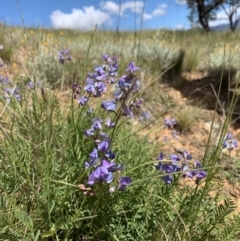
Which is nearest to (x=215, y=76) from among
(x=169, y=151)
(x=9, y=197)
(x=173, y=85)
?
(x=173, y=85)

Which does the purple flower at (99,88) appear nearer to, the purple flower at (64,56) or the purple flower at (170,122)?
the purple flower at (64,56)

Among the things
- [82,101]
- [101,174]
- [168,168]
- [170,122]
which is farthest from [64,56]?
[101,174]

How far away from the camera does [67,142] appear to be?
5.39 ft

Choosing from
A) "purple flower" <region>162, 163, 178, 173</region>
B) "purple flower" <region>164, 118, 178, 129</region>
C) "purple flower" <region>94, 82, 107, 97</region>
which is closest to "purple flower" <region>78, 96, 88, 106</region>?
"purple flower" <region>94, 82, 107, 97</region>

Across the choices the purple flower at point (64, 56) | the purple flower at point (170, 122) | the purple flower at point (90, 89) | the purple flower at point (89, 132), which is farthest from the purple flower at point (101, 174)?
the purple flower at point (170, 122)

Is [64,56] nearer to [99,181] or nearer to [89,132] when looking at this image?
[89,132]

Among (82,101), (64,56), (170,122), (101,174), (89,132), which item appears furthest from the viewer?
(170,122)

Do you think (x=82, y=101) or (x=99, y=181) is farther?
(x=82, y=101)

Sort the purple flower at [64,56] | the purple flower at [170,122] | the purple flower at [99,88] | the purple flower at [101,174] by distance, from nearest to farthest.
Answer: the purple flower at [101,174] < the purple flower at [99,88] < the purple flower at [64,56] < the purple flower at [170,122]

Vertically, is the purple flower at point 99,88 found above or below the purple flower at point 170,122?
above

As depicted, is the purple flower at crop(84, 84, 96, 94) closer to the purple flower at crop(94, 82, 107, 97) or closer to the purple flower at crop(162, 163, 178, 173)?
the purple flower at crop(94, 82, 107, 97)

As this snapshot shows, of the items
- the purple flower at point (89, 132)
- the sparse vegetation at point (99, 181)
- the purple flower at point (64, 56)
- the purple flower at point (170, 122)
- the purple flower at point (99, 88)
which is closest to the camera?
the sparse vegetation at point (99, 181)

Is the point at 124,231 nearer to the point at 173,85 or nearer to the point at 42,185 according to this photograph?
the point at 42,185

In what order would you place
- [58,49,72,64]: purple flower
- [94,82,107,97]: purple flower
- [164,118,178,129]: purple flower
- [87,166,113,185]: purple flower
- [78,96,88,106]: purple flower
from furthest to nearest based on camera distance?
[164,118,178,129]: purple flower < [58,49,72,64]: purple flower < [78,96,88,106]: purple flower < [94,82,107,97]: purple flower < [87,166,113,185]: purple flower
